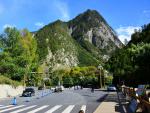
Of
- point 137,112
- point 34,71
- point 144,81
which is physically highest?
point 34,71

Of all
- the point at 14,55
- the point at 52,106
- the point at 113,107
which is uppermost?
the point at 14,55

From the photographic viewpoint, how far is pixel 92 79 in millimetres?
160125

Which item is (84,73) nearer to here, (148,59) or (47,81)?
(47,81)

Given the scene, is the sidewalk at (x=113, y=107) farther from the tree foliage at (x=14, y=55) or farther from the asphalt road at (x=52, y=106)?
the tree foliage at (x=14, y=55)

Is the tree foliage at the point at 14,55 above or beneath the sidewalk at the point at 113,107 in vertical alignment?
above

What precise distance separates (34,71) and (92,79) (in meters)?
49.7

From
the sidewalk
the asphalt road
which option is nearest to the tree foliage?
the asphalt road

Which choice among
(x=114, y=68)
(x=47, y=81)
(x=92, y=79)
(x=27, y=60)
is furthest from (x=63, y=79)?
(x=27, y=60)

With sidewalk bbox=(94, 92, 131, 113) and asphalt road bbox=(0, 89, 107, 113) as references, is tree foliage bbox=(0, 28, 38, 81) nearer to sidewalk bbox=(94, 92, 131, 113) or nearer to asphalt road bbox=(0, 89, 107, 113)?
asphalt road bbox=(0, 89, 107, 113)

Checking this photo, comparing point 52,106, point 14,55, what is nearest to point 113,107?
point 52,106

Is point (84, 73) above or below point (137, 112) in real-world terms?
above

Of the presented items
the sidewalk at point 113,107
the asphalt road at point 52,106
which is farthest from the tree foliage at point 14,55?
the sidewalk at point 113,107

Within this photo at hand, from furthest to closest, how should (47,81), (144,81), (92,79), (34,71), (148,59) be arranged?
(47,81), (92,79), (34,71), (144,81), (148,59)

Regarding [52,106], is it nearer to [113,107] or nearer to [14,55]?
[113,107]
